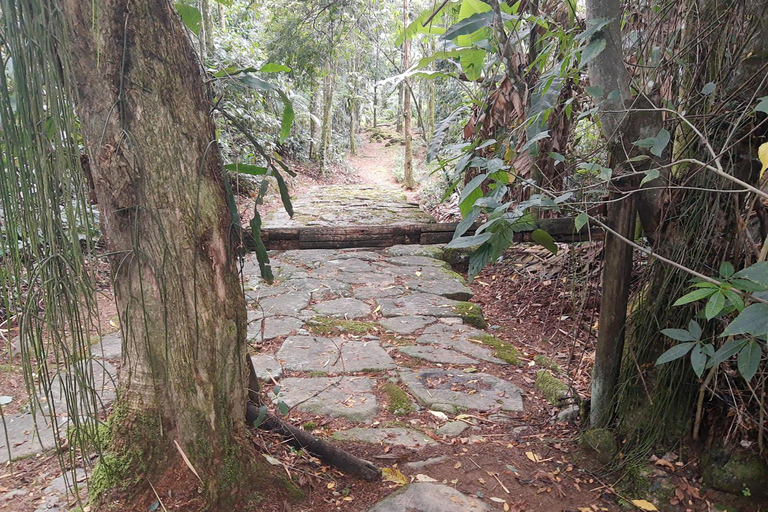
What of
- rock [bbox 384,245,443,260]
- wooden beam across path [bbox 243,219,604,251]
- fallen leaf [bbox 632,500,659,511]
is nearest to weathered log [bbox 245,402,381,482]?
wooden beam across path [bbox 243,219,604,251]

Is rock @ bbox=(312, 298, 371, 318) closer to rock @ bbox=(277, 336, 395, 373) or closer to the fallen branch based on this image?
rock @ bbox=(277, 336, 395, 373)

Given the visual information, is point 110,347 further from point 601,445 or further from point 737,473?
point 737,473

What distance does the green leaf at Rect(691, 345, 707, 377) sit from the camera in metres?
1.34

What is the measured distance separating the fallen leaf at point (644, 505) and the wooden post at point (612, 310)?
12.0 inches

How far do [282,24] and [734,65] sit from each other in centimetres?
848

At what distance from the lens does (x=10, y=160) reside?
0.89 meters

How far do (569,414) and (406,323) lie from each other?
1.40m

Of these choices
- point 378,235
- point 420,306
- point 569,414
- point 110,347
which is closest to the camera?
point 569,414

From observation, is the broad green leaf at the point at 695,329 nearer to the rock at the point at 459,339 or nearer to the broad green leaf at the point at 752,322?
the broad green leaf at the point at 752,322

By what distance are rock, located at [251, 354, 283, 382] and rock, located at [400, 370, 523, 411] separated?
66cm

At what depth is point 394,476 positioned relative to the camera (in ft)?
5.85

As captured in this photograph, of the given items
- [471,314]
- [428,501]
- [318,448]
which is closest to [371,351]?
[471,314]

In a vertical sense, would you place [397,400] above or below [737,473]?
below

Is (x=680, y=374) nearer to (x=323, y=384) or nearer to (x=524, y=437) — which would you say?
(x=524, y=437)
